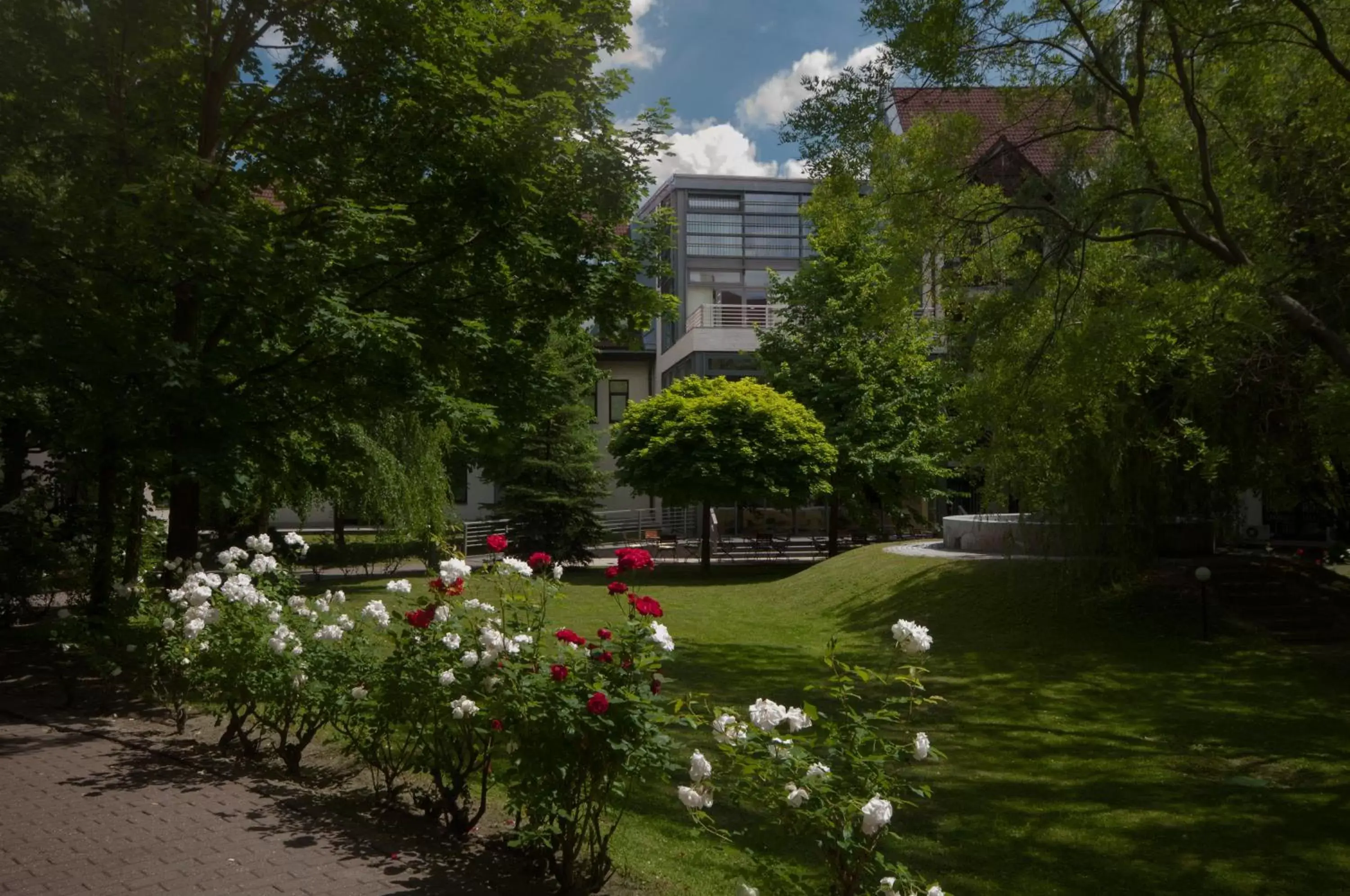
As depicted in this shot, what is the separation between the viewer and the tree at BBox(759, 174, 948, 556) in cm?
3138

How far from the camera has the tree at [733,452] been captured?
28.9m

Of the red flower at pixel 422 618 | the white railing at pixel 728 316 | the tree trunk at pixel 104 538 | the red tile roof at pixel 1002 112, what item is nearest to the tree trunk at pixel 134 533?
the tree trunk at pixel 104 538

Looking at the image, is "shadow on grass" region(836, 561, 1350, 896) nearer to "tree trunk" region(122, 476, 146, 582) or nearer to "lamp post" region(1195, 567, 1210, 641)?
"lamp post" region(1195, 567, 1210, 641)

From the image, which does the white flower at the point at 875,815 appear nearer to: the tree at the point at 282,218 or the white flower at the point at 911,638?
the white flower at the point at 911,638

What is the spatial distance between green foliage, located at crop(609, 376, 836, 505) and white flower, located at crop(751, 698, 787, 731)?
79.7 ft

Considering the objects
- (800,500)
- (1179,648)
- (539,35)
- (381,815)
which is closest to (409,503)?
(800,500)

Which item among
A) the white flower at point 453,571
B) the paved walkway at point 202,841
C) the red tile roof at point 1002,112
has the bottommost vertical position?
the paved walkway at point 202,841

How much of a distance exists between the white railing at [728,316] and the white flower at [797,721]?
35.4 m

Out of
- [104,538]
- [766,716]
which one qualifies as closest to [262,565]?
[104,538]

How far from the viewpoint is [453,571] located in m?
6.12

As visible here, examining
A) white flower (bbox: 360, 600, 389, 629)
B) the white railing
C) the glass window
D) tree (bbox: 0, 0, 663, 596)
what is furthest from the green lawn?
the glass window

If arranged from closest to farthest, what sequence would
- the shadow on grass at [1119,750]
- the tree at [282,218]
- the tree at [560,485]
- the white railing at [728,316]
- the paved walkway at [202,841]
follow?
the paved walkway at [202,841], the shadow on grass at [1119,750], the tree at [282,218], the tree at [560,485], the white railing at [728,316]

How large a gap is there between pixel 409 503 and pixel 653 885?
61.5ft

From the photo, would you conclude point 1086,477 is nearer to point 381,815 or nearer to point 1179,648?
point 1179,648
